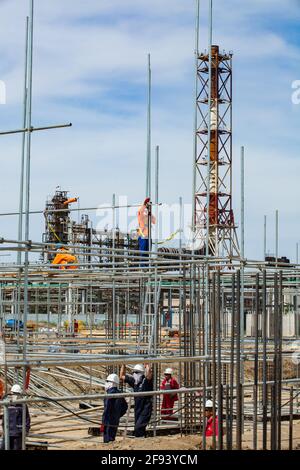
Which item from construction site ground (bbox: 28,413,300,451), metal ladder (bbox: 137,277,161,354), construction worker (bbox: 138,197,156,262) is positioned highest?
construction worker (bbox: 138,197,156,262)

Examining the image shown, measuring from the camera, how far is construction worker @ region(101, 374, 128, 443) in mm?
13227

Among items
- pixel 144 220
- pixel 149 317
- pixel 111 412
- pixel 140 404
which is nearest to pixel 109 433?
pixel 111 412

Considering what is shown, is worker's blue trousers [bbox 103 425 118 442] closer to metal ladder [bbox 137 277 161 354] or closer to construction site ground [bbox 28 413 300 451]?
construction site ground [bbox 28 413 300 451]

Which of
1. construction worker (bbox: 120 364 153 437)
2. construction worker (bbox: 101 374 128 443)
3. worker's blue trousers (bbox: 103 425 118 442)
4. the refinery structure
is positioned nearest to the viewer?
the refinery structure

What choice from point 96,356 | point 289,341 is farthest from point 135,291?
point 96,356

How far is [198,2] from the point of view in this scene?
2047 centimetres

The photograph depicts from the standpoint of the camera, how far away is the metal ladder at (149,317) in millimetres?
14992

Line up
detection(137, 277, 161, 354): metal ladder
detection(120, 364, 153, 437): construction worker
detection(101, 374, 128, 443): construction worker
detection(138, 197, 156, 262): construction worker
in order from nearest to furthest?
detection(101, 374, 128, 443): construction worker → detection(120, 364, 153, 437): construction worker → detection(137, 277, 161, 354): metal ladder → detection(138, 197, 156, 262): construction worker

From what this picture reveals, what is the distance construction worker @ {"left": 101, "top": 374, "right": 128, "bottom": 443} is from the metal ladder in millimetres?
1602

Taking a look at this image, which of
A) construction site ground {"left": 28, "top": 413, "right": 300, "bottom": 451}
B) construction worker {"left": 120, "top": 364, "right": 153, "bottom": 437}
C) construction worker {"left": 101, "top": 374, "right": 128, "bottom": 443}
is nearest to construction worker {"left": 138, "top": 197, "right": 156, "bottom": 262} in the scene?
construction site ground {"left": 28, "top": 413, "right": 300, "bottom": 451}

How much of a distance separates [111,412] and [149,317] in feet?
11.5

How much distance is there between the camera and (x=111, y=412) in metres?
13.3
